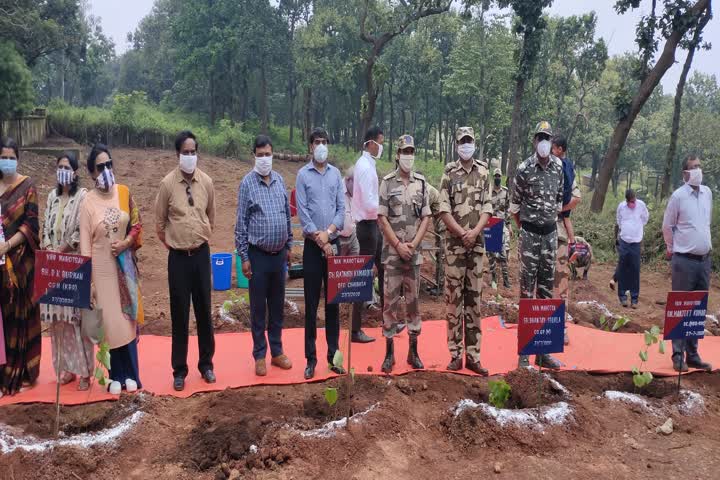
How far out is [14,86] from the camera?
1761 cm

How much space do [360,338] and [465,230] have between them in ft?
5.03

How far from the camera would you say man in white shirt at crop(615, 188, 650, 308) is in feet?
26.6

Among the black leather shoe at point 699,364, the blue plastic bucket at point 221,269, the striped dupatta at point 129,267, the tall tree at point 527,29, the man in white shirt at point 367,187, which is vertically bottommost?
the black leather shoe at point 699,364

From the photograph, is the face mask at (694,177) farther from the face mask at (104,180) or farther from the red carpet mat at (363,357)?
the face mask at (104,180)

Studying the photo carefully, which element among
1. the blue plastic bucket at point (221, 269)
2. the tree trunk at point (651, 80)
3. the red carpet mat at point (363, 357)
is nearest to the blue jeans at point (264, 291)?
the red carpet mat at point (363, 357)

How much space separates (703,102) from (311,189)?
5523 centimetres

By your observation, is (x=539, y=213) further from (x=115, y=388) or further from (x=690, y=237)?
(x=115, y=388)

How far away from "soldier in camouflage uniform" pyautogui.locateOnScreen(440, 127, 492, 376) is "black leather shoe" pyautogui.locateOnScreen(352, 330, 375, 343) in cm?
99

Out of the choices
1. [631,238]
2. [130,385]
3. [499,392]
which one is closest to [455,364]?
[499,392]

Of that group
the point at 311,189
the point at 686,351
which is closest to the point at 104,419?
the point at 311,189

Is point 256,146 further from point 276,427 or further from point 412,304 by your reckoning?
point 276,427

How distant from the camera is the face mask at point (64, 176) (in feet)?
13.1

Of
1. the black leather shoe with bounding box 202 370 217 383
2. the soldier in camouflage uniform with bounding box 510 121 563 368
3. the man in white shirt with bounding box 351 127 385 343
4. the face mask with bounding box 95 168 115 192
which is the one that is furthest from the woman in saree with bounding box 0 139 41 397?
the soldier in camouflage uniform with bounding box 510 121 563 368

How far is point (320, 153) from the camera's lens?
14.5 feet
